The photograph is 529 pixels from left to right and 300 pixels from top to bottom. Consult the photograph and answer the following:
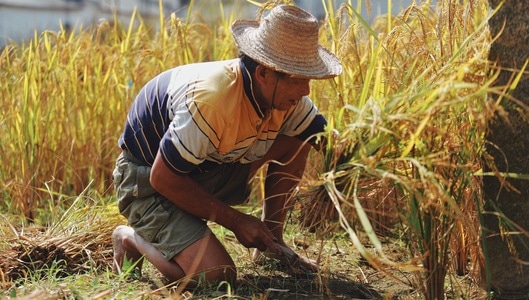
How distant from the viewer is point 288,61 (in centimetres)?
272

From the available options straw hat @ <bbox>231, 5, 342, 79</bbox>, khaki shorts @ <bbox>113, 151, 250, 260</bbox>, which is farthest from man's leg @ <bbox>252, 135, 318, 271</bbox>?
straw hat @ <bbox>231, 5, 342, 79</bbox>

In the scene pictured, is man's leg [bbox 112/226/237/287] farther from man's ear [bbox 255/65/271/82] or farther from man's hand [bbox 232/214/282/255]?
man's ear [bbox 255/65/271/82]

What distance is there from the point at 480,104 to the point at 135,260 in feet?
4.77

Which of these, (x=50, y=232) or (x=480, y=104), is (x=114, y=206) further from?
(x=480, y=104)

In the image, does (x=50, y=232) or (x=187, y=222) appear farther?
(x=50, y=232)

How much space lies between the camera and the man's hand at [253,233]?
2.82 metres

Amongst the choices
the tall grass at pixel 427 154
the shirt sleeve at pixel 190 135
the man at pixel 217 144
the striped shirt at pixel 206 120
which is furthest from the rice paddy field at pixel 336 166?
the shirt sleeve at pixel 190 135

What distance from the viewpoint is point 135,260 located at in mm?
3184

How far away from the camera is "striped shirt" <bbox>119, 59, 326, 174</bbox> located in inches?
108

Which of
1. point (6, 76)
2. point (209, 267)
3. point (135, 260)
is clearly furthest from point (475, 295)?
point (6, 76)

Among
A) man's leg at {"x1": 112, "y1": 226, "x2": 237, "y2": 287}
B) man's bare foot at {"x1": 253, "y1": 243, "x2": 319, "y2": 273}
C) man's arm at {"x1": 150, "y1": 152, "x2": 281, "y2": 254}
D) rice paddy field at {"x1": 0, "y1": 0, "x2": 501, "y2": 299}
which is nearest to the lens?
rice paddy field at {"x1": 0, "y1": 0, "x2": 501, "y2": 299}

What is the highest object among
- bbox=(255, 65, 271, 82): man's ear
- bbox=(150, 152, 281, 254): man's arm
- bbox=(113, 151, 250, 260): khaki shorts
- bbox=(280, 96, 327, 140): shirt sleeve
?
bbox=(255, 65, 271, 82): man's ear

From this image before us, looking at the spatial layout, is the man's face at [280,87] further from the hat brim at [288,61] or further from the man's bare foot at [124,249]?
the man's bare foot at [124,249]

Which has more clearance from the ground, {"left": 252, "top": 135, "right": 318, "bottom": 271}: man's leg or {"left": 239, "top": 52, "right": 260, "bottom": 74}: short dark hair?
{"left": 239, "top": 52, "right": 260, "bottom": 74}: short dark hair
